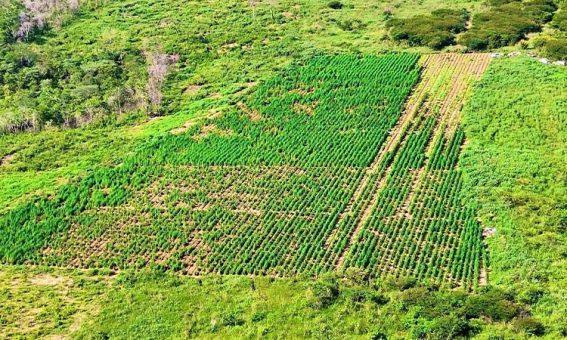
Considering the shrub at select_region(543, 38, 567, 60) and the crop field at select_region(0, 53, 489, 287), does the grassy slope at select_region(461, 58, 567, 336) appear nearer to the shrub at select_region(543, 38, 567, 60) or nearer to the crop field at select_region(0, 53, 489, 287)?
the crop field at select_region(0, 53, 489, 287)

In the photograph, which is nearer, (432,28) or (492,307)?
(492,307)

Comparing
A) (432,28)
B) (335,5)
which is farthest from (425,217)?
(335,5)

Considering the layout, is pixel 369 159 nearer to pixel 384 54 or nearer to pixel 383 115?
pixel 383 115

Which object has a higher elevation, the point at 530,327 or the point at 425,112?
the point at 425,112

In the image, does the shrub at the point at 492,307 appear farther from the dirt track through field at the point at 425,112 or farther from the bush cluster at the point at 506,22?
the bush cluster at the point at 506,22

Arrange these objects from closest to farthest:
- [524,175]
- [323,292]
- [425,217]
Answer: [323,292]
[425,217]
[524,175]

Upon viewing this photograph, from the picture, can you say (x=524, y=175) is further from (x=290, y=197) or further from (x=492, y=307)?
(x=290, y=197)

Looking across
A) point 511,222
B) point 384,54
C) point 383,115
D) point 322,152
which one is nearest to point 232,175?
point 322,152

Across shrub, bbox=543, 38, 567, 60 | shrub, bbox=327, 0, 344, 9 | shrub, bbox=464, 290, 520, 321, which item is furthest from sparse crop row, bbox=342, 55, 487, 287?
shrub, bbox=327, 0, 344, 9
